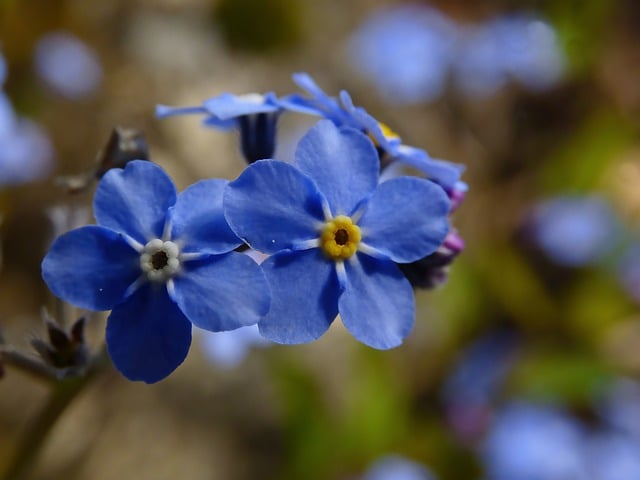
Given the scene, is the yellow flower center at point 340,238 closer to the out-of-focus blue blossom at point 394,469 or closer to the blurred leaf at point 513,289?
the out-of-focus blue blossom at point 394,469

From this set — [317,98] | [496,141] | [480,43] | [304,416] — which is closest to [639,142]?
[496,141]

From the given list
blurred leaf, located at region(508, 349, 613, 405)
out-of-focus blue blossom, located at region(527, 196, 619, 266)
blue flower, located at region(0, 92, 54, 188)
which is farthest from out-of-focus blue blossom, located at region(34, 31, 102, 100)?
blurred leaf, located at region(508, 349, 613, 405)

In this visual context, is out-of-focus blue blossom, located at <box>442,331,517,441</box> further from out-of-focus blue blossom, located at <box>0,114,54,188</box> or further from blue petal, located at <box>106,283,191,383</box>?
blue petal, located at <box>106,283,191,383</box>

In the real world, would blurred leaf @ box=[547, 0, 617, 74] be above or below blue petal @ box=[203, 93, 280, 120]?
above

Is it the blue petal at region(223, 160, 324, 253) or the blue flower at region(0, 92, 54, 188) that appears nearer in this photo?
Result: the blue petal at region(223, 160, 324, 253)

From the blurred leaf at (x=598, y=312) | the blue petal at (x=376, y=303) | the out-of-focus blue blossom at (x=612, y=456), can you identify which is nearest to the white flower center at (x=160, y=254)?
the blue petal at (x=376, y=303)

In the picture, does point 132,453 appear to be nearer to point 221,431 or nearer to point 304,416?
point 221,431
